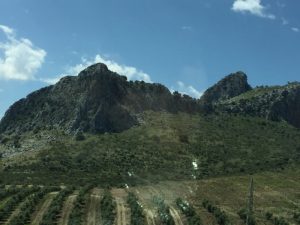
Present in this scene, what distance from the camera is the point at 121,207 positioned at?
93.2m

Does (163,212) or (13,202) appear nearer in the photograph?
(163,212)

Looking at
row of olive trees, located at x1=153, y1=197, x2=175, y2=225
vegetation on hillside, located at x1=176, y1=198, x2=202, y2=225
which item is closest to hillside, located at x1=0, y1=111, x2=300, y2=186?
row of olive trees, located at x1=153, y1=197, x2=175, y2=225

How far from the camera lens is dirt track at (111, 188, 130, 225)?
83.8 meters

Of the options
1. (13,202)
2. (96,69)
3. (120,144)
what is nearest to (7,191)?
(13,202)

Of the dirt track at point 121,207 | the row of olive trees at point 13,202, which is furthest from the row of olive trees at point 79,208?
the row of olive trees at point 13,202

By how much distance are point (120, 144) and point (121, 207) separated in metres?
67.3

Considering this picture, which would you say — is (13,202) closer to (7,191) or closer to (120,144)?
(7,191)

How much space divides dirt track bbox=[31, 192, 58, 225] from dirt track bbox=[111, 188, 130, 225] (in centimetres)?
1107

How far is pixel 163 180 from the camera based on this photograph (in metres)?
120

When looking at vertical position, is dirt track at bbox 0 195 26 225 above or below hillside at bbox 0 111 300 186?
below

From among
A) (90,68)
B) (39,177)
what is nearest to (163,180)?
(39,177)

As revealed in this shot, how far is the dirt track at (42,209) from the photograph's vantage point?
81075 millimetres

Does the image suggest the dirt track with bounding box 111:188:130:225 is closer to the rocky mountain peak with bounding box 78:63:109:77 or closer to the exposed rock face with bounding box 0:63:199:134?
the exposed rock face with bounding box 0:63:199:134

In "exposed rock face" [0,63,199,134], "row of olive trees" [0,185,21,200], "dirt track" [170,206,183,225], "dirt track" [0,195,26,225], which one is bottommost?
"dirt track" [170,206,183,225]
